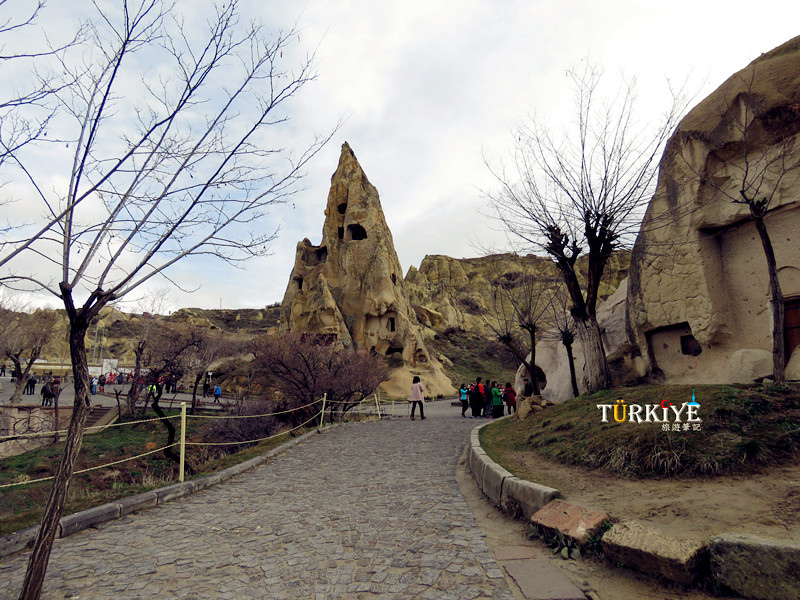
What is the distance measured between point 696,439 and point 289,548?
4630 mm

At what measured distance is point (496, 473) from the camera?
568 cm

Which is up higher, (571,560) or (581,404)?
(581,404)

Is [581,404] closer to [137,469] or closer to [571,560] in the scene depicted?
[571,560]

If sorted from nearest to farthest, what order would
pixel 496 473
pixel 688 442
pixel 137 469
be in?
pixel 688 442 → pixel 496 473 → pixel 137 469

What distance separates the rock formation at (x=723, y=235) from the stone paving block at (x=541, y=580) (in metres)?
9.02

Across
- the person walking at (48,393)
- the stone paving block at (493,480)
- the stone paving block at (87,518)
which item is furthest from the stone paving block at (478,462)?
the person walking at (48,393)

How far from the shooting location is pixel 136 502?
208 inches

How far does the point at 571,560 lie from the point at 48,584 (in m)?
4.02

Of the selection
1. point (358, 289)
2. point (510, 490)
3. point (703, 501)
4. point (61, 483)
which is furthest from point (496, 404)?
point (358, 289)

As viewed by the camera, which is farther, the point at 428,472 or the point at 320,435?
the point at 320,435

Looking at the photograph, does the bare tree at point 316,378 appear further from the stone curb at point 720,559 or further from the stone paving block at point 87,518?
the stone curb at point 720,559

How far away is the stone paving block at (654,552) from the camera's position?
2.99m

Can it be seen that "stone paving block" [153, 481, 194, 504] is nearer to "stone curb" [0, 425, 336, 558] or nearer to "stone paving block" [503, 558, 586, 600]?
"stone curb" [0, 425, 336, 558]

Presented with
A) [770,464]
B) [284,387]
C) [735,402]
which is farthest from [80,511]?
[284,387]
